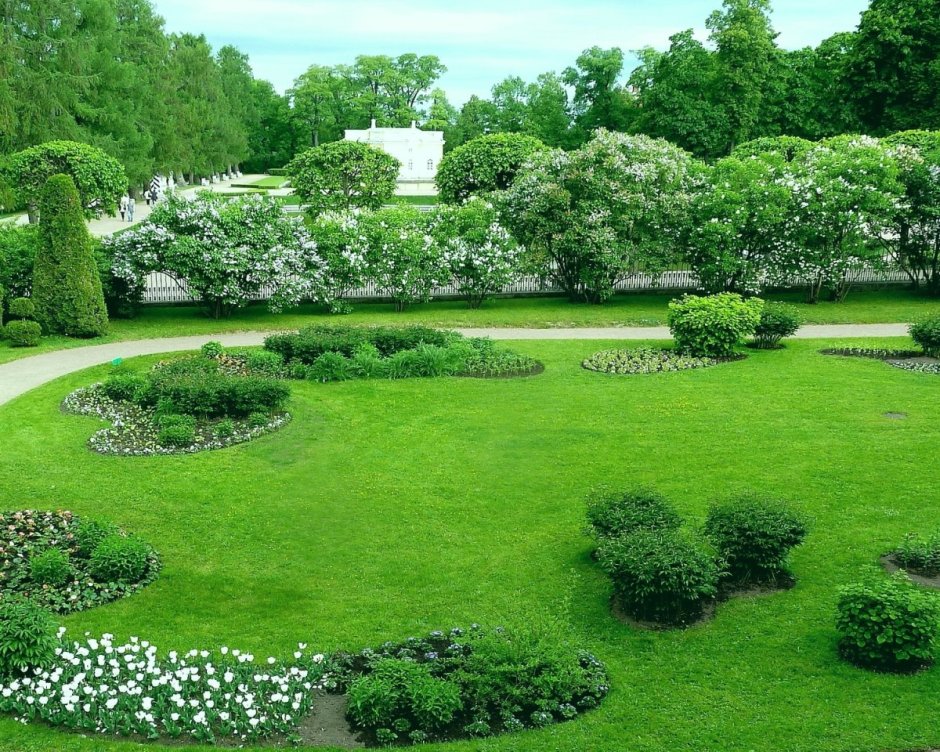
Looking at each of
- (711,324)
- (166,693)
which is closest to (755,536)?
(166,693)

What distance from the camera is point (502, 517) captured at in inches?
393

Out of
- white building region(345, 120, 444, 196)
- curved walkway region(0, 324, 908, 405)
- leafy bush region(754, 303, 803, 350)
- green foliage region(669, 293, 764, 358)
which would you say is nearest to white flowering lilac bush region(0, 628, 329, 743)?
curved walkway region(0, 324, 908, 405)

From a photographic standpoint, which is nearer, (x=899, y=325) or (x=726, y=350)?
(x=726, y=350)

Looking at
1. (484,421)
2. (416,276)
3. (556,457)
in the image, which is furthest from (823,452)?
(416,276)

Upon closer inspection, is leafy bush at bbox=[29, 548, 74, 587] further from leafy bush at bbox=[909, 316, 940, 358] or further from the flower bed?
leafy bush at bbox=[909, 316, 940, 358]

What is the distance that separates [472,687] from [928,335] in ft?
43.3

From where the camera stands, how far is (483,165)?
3067 cm

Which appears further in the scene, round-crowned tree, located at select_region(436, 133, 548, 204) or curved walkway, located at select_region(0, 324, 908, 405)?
round-crowned tree, located at select_region(436, 133, 548, 204)

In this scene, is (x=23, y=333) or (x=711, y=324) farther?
(x=23, y=333)

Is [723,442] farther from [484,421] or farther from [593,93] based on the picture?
[593,93]

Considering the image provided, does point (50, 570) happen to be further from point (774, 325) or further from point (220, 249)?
point (774, 325)

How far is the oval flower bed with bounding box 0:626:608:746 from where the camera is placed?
6.36 metres

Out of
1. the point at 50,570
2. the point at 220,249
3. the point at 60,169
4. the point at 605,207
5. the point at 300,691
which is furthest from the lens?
the point at 60,169

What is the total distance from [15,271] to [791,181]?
56.2 ft
